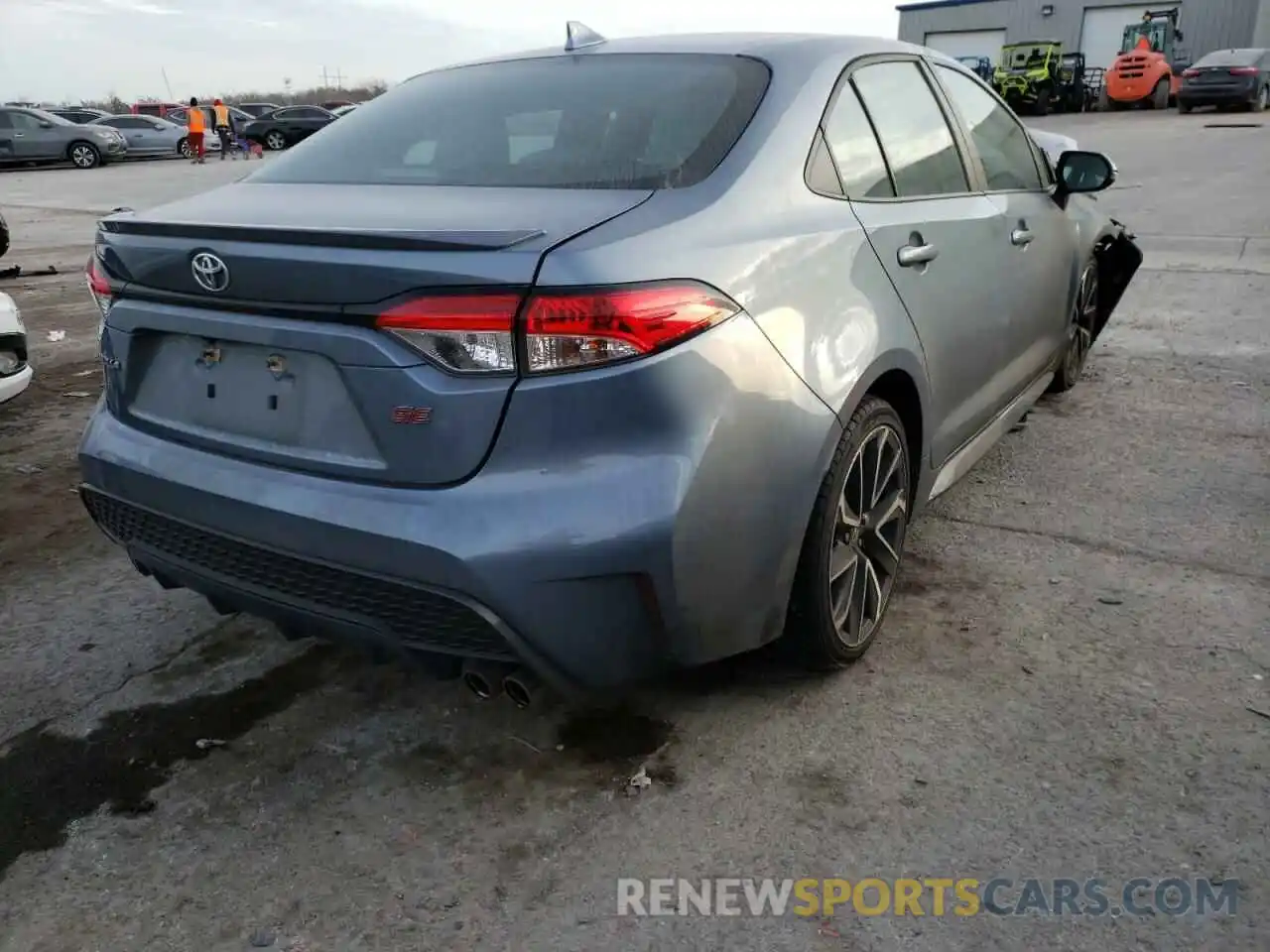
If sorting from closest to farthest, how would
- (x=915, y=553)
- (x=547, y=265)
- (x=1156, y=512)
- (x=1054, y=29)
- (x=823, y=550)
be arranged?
(x=547, y=265), (x=823, y=550), (x=915, y=553), (x=1156, y=512), (x=1054, y=29)

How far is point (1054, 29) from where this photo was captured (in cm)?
4219

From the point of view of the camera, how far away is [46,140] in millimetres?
27203

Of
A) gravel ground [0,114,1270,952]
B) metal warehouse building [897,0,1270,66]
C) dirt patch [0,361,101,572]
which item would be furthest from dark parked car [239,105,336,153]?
gravel ground [0,114,1270,952]

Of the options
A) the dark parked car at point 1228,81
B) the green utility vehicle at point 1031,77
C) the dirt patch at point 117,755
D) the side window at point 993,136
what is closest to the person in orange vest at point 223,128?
the green utility vehicle at point 1031,77

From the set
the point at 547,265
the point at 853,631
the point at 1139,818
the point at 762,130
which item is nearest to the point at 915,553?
the point at 853,631

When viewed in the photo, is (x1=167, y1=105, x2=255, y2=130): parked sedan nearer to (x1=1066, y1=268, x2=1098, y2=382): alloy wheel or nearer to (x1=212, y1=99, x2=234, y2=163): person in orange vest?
(x1=212, y1=99, x2=234, y2=163): person in orange vest

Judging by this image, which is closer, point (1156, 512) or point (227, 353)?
point (227, 353)

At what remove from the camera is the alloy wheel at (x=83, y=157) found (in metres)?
27.6

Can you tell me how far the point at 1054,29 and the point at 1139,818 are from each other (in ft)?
153

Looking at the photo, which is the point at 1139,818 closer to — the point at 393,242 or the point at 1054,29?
the point at 393,242

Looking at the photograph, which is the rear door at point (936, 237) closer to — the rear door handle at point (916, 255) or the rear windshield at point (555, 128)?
the rear door handle at point (916, 255)

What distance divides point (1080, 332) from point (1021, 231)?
1.66 meters

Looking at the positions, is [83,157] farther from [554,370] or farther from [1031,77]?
[554,370]

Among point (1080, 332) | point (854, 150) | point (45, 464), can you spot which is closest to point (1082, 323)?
point (1080, 332)
